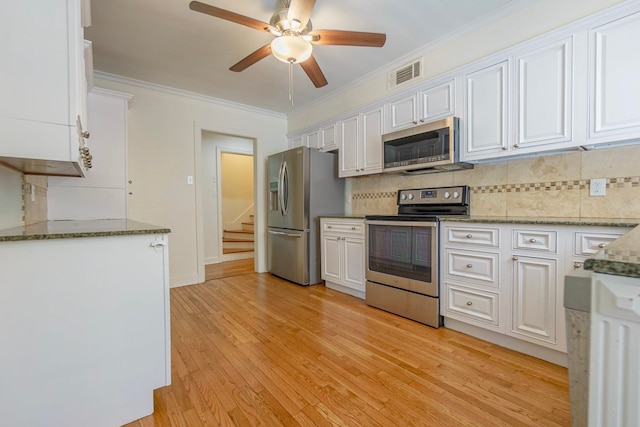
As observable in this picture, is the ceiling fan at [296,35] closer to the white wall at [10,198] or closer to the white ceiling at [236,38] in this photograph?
the white ceiling at [236,38]

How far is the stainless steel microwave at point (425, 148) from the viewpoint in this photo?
2.39m

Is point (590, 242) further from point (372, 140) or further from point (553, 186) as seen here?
point (372, 140)

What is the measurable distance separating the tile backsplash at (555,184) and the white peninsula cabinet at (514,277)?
45 centimetres

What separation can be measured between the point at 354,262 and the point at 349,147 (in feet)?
4.54

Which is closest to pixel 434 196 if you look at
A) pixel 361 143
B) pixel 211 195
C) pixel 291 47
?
pixel 361 143

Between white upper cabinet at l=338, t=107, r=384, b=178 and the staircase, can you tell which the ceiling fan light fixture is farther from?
the staircase

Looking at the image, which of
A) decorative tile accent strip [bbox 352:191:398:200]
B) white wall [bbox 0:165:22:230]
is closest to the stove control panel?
decorative tile accent strip [bbox 352:191:398:200]

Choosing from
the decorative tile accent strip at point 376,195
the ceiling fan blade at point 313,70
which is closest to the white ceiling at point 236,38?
the ceiling fan blade at point 313,70

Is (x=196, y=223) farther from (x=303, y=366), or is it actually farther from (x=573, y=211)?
(x=573, y=211)

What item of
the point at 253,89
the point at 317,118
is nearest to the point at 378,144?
the point at 317,118

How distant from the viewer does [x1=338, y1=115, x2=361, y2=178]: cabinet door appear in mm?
3377

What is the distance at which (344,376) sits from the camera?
1.69 meters

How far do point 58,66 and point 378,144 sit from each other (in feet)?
8.55

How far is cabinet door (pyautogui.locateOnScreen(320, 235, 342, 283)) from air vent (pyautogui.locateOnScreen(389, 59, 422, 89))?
1.78 m
